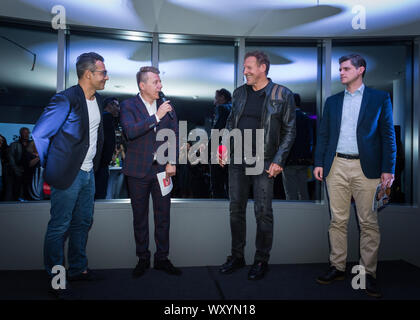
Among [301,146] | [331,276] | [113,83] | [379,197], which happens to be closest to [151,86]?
[113,83]

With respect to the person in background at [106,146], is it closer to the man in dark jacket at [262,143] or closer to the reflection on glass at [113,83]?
the reflection on glass at [113,83]

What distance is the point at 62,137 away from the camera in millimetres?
2246

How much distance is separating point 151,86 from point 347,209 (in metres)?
1.92

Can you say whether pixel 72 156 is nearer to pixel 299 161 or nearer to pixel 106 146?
pixel 106 146

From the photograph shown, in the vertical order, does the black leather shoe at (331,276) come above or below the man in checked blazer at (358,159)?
below

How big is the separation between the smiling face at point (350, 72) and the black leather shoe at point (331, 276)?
154 centimetres

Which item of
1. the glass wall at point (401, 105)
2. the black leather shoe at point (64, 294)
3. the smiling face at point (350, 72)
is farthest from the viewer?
the glass wall at point (401, 105)

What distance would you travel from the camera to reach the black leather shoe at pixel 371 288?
89.1 inches

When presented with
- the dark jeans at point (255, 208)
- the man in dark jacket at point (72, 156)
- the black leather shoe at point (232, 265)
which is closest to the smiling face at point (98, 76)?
the man in dark jacket at point (72, 156)

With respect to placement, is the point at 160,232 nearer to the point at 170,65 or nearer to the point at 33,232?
the point at 33,232

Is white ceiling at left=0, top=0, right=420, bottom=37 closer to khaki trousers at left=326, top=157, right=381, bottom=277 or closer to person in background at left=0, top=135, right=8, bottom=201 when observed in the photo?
person in background at left=0, top=135, right=8, bottom=201

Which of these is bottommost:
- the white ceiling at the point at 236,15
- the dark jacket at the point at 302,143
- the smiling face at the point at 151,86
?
the dark jacket at the point at 302,143
